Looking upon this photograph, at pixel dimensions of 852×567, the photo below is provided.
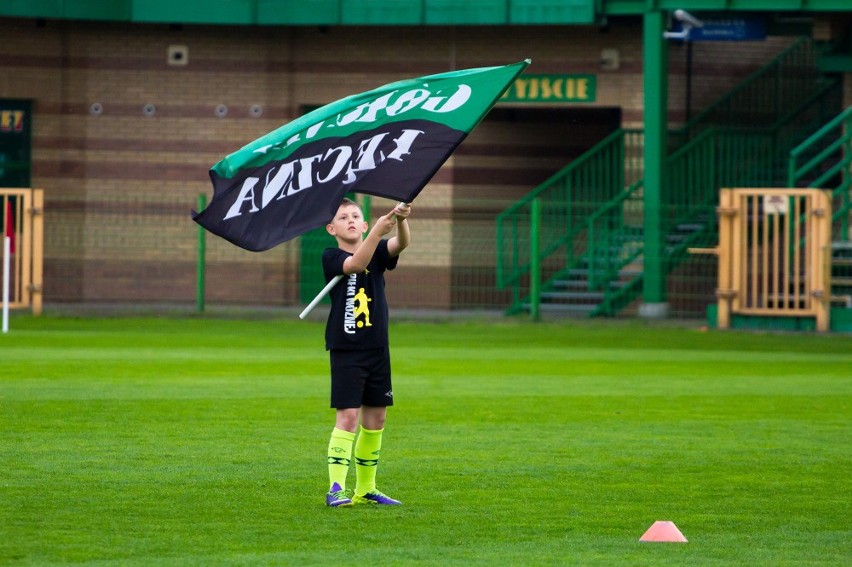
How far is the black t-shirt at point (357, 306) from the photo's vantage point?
324 inches

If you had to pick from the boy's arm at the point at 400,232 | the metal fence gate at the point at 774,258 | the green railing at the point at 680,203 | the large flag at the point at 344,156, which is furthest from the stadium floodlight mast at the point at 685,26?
the boy's arm at the point at 400,232

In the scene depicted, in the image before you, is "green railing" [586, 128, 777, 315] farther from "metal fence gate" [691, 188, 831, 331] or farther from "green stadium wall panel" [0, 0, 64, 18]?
"green stadium wall panel" [0, 0, 64, 18]

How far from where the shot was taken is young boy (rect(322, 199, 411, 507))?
26.8 ft

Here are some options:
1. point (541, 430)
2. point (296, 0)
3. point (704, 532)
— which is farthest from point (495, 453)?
point (296, 0)

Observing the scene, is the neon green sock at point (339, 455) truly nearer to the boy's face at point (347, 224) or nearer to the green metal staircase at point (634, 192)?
the boy's face at point (347, 224)

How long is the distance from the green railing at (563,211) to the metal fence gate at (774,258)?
3.17 m

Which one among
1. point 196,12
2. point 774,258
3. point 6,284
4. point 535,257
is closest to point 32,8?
point 196,12

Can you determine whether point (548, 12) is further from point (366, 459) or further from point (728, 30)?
point (366, 459)

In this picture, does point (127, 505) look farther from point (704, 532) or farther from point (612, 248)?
point (612, 248)

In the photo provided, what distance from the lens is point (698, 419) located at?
12586 millimetres

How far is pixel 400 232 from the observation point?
8086mm

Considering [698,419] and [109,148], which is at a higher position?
[109,148]

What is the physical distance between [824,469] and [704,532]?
2.47 metres

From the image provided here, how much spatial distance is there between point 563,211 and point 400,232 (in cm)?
2057
